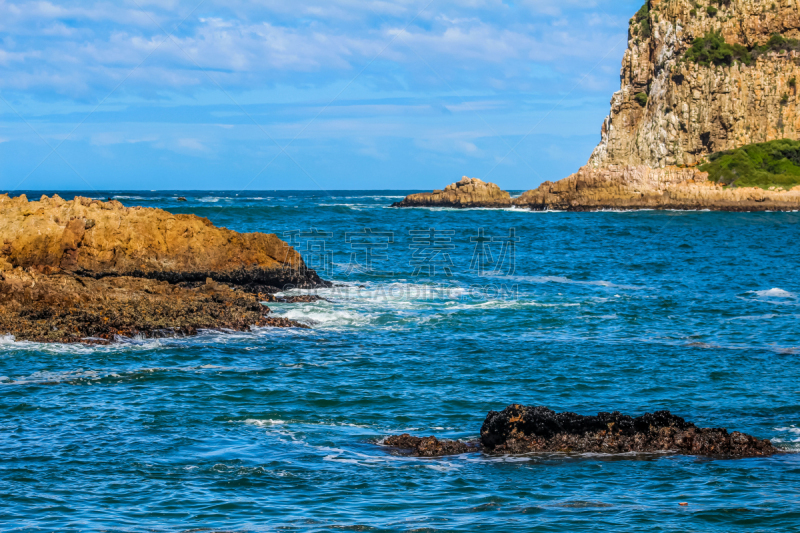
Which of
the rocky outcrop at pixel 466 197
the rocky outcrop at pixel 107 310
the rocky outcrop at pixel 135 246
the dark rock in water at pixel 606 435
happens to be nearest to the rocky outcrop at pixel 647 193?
the rocky outcrop at pixel 466 197

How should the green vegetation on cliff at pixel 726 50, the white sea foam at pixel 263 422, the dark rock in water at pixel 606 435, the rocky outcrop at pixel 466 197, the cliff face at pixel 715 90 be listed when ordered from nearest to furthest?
1. the dark rock in water at pixel 606 435
2. the white sea foam at pixel 263 422
3. the cliff face at pixel 715 90
4. the green vegetation on cliff at pixel 726 50
5. the rocky outcrop at pixel 466 197

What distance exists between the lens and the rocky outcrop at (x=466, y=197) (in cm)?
10488

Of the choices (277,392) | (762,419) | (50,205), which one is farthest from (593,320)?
(50,205)

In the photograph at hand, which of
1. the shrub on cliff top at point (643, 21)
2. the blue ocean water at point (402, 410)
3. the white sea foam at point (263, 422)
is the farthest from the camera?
the shrub on cliff top at point (643, 21)

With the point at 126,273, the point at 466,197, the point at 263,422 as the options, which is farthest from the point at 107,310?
the point at 466,197

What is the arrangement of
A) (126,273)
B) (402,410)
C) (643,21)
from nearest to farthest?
1. (402,410)
2. (126,273)
3. (643,21)

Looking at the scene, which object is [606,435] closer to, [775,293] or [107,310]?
[107,310]

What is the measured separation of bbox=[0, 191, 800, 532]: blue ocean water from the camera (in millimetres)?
8133

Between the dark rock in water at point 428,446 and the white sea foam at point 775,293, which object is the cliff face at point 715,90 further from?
the dark rock in water at point 428,446

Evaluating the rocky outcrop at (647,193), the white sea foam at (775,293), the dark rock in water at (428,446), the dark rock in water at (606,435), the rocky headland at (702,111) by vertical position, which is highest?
the rocky headland at (702,111)

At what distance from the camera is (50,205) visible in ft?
80.5

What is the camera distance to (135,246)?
23141mm

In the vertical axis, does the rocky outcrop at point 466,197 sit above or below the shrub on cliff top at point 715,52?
below

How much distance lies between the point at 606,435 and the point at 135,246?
17197 millimetres
